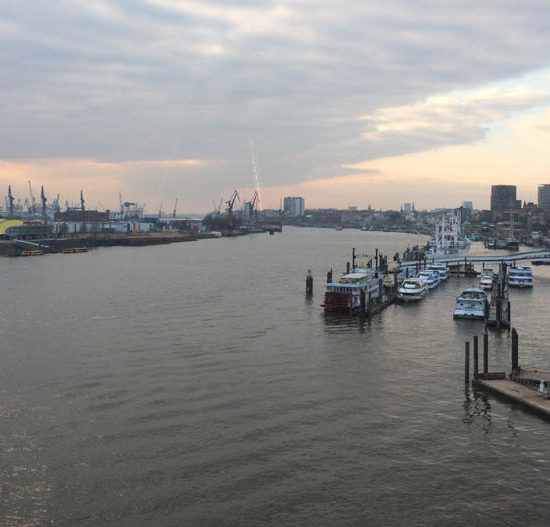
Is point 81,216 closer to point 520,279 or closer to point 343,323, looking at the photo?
point 520,279

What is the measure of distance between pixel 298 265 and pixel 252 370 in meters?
35.6

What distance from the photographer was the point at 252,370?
53.4 feet

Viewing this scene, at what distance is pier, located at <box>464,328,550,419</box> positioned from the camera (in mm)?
12977

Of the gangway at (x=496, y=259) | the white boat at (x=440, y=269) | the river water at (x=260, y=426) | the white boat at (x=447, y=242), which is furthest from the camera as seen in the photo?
the white boat at (x=447, y=242)

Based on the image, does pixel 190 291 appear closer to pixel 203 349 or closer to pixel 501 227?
pixel 203 349

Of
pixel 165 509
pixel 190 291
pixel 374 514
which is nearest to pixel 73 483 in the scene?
pixel 165 509

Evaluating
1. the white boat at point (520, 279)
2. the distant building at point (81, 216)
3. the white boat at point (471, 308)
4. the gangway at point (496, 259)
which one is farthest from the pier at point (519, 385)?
the distant building at point (81, 216)

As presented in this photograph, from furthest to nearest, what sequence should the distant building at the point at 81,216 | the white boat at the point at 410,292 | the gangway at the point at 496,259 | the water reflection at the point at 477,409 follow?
the distant building at the point at 81,216
the gangway at the point at 496,259
the white boat at the point at 410,292
the water reflection at the point at 477,409

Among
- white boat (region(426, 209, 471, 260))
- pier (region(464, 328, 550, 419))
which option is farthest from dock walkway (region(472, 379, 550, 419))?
white boat (region(426, 209, 471, 260))

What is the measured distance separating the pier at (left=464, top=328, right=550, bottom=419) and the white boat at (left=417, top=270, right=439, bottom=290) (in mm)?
18586

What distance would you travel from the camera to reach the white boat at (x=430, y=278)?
34.2 meters

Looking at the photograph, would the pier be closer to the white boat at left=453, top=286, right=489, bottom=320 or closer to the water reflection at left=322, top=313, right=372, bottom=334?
the water reflection at left=322, top=313, right=372, bottom=334

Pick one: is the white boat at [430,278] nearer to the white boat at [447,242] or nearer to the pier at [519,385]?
the white boat at [447,242]

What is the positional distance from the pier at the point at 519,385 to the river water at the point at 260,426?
303 millimetres
